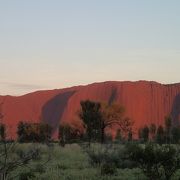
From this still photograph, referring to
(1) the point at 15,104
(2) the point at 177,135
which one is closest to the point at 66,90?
(1) the point at 15,104

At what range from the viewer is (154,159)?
15.1 m

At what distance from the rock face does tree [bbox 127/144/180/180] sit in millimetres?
130103

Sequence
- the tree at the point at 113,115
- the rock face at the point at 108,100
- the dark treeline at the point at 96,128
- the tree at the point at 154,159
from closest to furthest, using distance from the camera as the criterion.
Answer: the tree at the point at 154,159 < the dark treeline at the point at 96,128 < the tree at the point at 113,115 < the rock face at the point at 108,100

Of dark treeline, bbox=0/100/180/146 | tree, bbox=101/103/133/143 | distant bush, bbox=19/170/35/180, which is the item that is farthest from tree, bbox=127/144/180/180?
tree, bbox=101/103/133/143

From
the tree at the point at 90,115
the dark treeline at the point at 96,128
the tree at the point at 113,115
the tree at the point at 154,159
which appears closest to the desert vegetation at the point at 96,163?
the tree at the point at 154,159

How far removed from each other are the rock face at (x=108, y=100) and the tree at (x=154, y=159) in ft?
427

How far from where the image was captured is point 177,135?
242 ft

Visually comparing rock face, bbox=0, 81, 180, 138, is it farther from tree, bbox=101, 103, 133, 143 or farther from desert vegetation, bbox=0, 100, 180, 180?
desert vegetation, bbox=0, 100, 180, 180

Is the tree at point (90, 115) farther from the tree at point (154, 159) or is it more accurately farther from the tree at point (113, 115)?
the tree at point (154, 159)

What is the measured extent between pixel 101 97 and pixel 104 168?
146 metres

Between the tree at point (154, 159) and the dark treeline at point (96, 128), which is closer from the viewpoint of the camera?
the tree at point (154, 159)

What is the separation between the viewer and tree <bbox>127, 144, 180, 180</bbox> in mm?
15148

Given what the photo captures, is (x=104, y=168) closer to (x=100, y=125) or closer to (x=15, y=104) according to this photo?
(x=100, y=125)

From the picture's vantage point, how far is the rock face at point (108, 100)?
154 m
